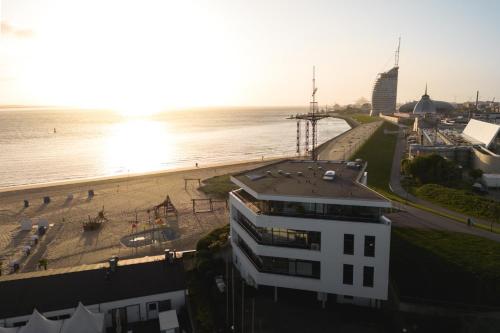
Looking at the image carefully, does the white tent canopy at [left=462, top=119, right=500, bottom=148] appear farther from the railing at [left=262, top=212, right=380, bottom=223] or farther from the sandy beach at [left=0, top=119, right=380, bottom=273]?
the railing at [left=262, top=212, right=380, bottom=223]

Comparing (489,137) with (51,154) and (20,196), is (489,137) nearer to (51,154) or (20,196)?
(20,196)

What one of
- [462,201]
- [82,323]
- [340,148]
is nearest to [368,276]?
[82,323]

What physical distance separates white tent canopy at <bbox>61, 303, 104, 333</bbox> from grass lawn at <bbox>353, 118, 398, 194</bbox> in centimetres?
4244

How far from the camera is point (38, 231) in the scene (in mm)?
44031

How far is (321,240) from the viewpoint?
2480cm

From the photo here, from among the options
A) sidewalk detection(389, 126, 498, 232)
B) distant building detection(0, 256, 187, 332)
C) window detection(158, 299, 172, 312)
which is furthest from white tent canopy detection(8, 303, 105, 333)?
sidewalk detection(389, 126, 498, 232)

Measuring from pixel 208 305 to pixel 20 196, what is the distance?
54140 mm

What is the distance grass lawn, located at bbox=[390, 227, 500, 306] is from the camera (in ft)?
86.9

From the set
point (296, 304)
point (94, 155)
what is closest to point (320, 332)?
point (296, 304)

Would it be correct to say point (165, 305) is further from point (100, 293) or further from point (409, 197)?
point (409, 197)

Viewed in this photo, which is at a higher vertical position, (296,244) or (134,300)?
(296,244)

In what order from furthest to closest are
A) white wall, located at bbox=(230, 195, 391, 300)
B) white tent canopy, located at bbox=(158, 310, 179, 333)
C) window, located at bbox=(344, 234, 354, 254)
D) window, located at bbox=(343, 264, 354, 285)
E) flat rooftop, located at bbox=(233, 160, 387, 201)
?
flat rooftop, located at bbox=(233, 160, 387, 201), window, located at bbox=(343, 264, 354, 285), window, located at bbox=(344, 234, 354, 254), white wall, located at bbox=(230, 195, 391, 300), white tent canopy, located at bbox=(158, 310, 179, 333)

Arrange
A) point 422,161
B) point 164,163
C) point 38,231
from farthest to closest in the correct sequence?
point 164,163
point 422,161
point 38,231

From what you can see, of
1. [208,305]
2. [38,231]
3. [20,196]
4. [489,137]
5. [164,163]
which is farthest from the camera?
[164,163]
